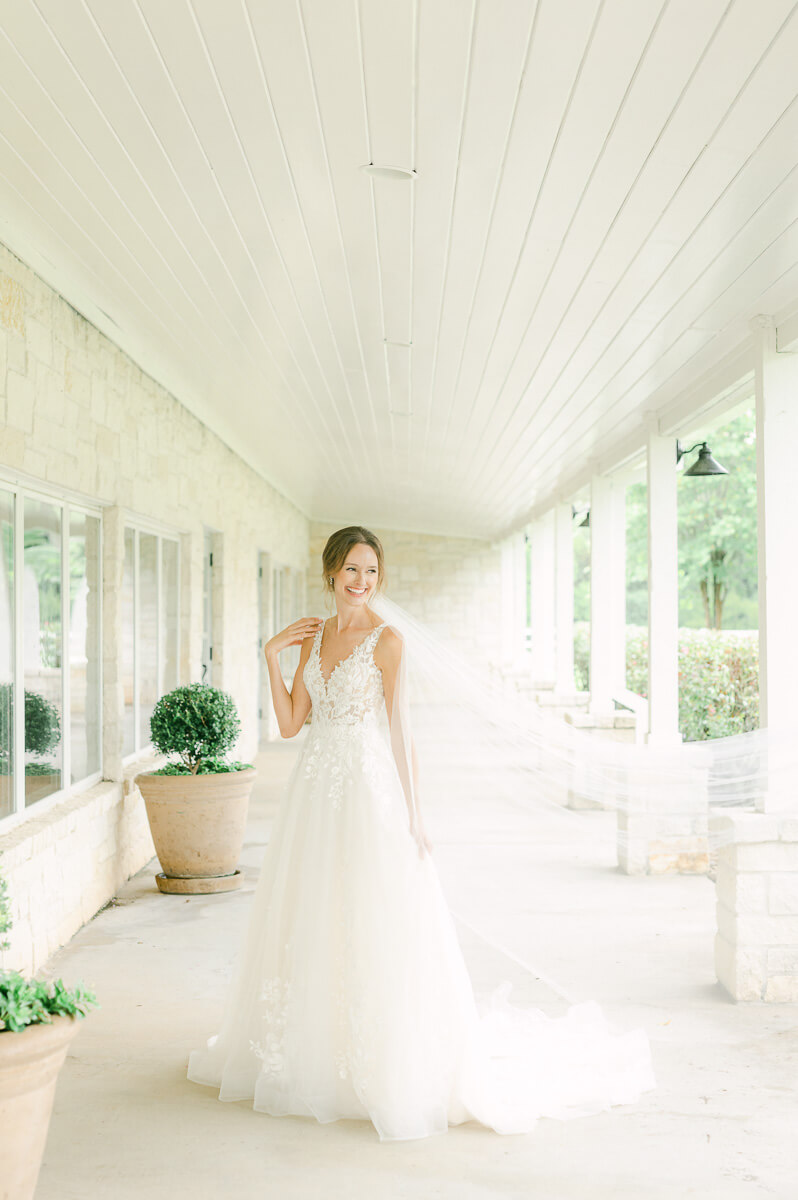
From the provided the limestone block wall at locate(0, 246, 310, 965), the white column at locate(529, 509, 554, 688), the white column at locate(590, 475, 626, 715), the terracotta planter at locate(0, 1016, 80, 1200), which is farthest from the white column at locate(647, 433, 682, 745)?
the white column at locate(529, 509, 554, 688)

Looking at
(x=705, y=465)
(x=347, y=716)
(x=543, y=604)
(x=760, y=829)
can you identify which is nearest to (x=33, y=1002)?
(x=347, y=716)

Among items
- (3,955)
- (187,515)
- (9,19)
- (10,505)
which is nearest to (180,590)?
(187,515)

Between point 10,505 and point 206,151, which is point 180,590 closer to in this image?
point 10,505

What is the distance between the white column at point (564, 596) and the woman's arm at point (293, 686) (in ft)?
22.4

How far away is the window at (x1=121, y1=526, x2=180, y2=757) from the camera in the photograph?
6289mm

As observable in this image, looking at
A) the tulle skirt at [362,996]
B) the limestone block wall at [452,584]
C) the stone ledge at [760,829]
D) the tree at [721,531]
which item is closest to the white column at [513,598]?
the limestone block wall at [452,584]

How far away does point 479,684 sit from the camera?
440cm

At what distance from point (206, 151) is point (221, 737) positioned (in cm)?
339

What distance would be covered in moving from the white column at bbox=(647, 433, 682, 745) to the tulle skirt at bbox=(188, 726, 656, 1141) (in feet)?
10.5

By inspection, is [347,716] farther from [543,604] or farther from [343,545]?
[543,604]

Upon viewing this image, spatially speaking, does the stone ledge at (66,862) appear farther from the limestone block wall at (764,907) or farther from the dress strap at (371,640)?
the limestone block wall at (764,907)

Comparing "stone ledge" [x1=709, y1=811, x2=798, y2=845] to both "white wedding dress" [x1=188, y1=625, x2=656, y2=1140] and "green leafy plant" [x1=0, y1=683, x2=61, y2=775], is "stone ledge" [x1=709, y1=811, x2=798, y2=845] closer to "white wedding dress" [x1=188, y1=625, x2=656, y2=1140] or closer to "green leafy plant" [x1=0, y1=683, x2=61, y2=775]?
"white wedding dress" [x1=188, y1=625, x2=656, y2=1140]

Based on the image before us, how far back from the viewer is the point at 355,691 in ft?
10.7

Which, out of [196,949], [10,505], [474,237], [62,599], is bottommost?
[196,949]
